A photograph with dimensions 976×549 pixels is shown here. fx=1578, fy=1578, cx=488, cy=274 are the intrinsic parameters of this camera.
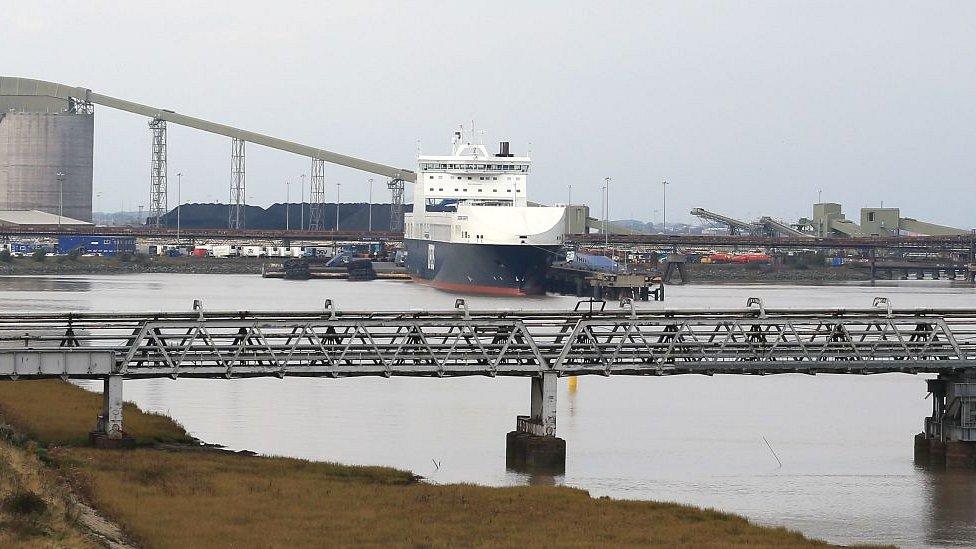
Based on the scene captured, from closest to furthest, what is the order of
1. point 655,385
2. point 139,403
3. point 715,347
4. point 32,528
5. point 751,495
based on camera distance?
point 32,528 → point 751,495 → point 715,347 → point 139,403 → point 655,385

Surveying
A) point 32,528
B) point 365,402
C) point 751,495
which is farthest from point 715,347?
point 32,528

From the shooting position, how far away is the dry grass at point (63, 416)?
3975 centimetres

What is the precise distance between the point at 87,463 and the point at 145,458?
2201mm

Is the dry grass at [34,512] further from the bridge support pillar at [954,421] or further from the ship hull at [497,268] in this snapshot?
the ship hull at [497,268]

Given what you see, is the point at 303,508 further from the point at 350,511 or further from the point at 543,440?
the point at 543,440

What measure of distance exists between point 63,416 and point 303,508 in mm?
14457

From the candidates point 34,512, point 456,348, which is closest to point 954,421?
point 456,348

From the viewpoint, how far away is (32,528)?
938 inches

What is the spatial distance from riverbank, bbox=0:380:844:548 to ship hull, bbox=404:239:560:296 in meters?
99.9

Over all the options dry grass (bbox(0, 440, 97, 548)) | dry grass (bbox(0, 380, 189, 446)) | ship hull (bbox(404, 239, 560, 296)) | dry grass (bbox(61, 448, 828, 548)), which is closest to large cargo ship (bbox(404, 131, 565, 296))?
ship hull (bbox(404, 239, 560, 296))

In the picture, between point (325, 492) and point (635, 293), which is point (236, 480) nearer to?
point (325, 492)

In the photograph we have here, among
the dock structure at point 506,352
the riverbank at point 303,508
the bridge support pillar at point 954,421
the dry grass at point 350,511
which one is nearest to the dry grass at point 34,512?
the riverbank at point 303,508

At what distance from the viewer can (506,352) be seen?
40.4 m

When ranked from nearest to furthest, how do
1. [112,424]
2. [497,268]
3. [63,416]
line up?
1. [112,424]
2. [63,416]
3. [497,268]
